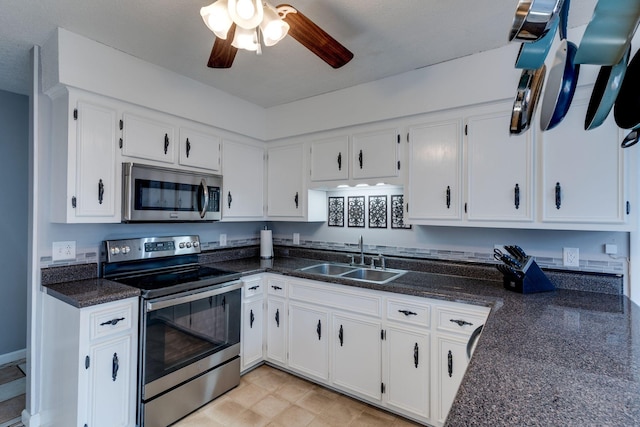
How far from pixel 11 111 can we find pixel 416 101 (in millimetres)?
3510

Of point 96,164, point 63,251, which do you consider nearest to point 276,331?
point 63,251

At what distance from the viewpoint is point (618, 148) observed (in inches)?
69.5

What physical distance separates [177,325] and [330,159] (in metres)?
1.84

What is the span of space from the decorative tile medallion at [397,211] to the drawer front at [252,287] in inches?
51.8

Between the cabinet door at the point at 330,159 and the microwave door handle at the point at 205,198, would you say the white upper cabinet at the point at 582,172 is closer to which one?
the cabinet door at the point at 330,159

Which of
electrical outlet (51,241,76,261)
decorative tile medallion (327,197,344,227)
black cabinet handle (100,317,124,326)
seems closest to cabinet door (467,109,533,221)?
decorative tile medallion (327,197,344,227)

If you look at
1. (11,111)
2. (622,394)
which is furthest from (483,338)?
(11,111)

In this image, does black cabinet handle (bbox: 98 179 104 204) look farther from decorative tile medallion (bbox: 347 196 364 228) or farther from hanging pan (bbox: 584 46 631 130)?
hanging pan (bbox: 584 46 631 130)

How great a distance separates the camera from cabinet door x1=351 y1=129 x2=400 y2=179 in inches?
100

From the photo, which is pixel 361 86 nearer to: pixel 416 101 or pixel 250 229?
pixel 416 101

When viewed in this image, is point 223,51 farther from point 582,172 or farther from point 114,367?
point 582,172

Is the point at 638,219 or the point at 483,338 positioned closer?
the point at 483,338

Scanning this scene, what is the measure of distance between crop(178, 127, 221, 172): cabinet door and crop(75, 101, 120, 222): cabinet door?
20.5 inches

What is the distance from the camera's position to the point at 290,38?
1964 millimetres
